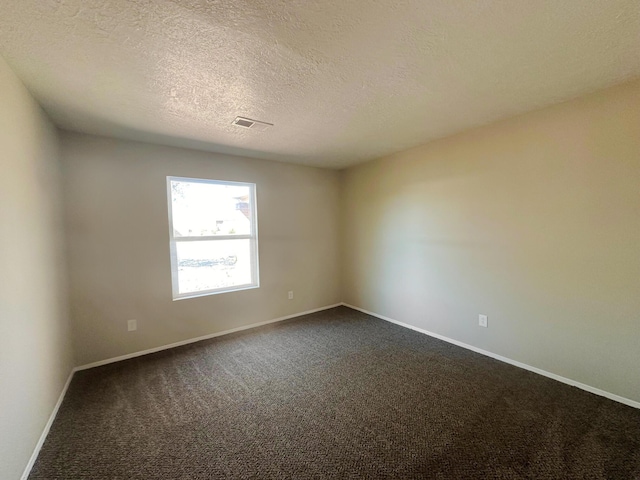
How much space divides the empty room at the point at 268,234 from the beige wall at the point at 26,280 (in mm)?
24

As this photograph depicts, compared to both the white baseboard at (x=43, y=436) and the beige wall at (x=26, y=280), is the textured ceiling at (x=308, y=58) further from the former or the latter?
the white baseboard at (x=43, y=436)

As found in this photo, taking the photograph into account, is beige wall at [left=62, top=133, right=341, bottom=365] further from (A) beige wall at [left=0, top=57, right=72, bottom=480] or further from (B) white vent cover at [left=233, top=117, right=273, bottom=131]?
(B) white vent cover at [left=233, top=117, right=273, bottom=131]

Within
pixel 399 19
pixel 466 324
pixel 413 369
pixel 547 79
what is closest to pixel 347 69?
pixel 399 19

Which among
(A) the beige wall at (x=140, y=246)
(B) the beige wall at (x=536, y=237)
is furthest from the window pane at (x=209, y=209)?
(B) the beige wall at (x=536, y=237)

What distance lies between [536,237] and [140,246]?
407 centimetres

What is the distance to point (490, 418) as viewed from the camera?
1.90 m

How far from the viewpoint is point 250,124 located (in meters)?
2.57

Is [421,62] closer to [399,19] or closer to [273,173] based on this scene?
[399,19]

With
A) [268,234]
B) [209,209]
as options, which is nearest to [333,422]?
[268,234]

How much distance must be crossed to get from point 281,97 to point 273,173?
6.30ft

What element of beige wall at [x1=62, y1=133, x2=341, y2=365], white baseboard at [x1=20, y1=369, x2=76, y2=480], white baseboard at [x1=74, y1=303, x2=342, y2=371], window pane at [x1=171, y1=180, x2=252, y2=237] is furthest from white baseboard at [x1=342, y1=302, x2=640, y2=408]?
white baseboard at [x1=20, y1=369, x2=76, y2=480]

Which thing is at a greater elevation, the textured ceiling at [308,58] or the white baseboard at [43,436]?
the textured ceiling at [308,58]

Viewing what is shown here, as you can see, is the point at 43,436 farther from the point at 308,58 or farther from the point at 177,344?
the point at 308,58

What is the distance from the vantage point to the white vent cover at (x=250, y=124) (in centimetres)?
246
